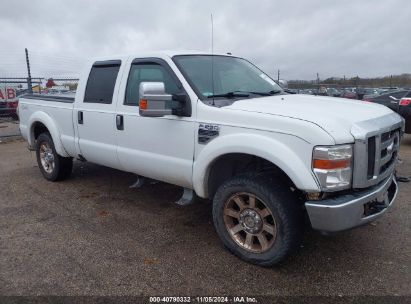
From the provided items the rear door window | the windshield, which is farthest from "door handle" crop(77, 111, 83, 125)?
the windshield

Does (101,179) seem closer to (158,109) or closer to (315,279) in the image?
(158,109)

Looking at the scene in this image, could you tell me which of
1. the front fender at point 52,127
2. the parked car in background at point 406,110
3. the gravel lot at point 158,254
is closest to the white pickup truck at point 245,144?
the gravel lot at point 158,254

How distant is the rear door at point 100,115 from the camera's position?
476cm

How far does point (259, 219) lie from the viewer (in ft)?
11.2

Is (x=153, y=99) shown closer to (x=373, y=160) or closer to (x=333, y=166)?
(x=333, y=166)

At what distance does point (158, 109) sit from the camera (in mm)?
3676

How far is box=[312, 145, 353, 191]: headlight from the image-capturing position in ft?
9.56

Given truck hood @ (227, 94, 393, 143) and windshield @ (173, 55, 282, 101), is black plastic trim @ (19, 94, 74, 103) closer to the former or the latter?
windshield @ (173, 55, 282, 101)

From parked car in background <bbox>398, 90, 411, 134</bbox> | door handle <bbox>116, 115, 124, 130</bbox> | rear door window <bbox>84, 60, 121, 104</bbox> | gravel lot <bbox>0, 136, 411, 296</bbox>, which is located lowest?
gravel lot <bbox>0, 136, 411, 296</bbox>

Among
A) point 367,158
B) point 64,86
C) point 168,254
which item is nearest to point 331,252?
Result: point 367,158

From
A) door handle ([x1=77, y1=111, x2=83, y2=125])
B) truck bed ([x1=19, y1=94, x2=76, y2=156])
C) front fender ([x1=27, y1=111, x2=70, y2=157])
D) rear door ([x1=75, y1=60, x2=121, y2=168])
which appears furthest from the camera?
front fender ([x1=27, y1=111, x2=70, y2=157])

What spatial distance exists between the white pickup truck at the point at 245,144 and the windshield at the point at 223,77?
0.05 ft

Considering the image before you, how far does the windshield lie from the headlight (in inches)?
53.1

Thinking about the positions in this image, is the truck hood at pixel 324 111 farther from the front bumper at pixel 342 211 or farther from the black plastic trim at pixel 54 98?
the black plastic trim at pixel 54 98
